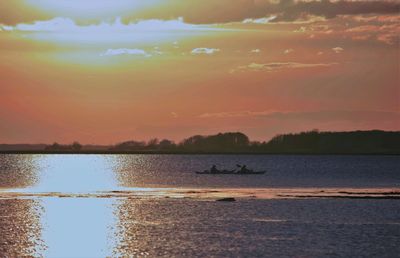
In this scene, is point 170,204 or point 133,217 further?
point 170,204

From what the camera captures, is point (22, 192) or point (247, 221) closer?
point (247, 221)

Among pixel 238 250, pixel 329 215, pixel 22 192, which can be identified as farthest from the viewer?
pixel 22 192

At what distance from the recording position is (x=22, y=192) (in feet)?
440

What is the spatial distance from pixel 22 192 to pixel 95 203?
99.6 feet

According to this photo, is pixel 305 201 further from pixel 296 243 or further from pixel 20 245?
pixel 20 245

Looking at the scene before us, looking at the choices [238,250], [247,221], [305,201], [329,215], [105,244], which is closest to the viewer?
[238,250]

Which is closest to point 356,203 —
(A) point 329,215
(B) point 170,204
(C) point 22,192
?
(A) point 329,215

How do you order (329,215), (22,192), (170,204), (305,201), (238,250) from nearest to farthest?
(238,250) < (329,215) < (170,204) < (305,201) < (22,192)

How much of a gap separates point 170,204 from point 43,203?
17509 mm

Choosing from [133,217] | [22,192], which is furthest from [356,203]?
[22,192]

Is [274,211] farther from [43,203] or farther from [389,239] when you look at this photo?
[43,203]

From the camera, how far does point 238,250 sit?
61.4 meters

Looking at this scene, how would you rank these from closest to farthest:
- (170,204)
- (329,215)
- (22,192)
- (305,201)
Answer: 1. (329,215)
2. (170,204)
3. (305,201)
4. (22,192)

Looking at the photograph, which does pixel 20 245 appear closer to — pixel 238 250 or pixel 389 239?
pixel 238 250
